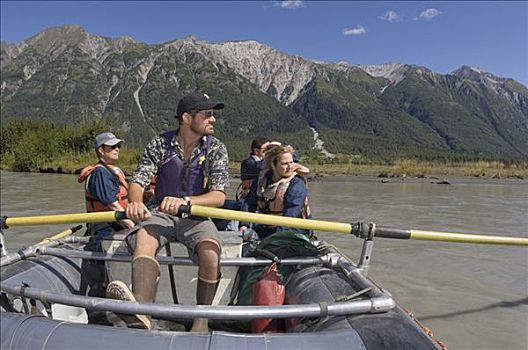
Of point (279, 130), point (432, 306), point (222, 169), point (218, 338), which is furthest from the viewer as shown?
point (279, 130)

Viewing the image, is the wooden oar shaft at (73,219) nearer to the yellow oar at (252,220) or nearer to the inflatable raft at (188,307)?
the yellow oar at (252,220)

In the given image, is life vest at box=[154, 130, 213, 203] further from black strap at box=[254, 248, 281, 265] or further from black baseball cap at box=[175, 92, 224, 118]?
black strap at box=[254, 248, 281, 265]

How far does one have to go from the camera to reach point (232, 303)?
11.9 ft

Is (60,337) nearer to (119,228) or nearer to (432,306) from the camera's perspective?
(119,228)

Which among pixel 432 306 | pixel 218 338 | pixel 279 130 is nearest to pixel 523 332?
pixel 432 306

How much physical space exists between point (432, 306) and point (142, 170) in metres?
3.35

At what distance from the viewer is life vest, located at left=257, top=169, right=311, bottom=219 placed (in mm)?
4316

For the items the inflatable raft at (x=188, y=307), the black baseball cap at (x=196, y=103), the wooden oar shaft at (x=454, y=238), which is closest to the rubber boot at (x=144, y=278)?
the inflatable raft at (x=188, y=307)

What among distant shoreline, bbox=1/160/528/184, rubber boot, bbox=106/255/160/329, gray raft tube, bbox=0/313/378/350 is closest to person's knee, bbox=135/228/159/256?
rubber boot, bbox=106/255/160/329

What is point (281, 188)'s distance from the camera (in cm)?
432

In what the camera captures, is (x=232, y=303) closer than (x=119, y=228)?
Yes

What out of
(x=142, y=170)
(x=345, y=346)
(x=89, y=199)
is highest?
(x=142, y=170)

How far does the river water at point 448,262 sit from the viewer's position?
4.64m

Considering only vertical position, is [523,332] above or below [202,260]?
below
